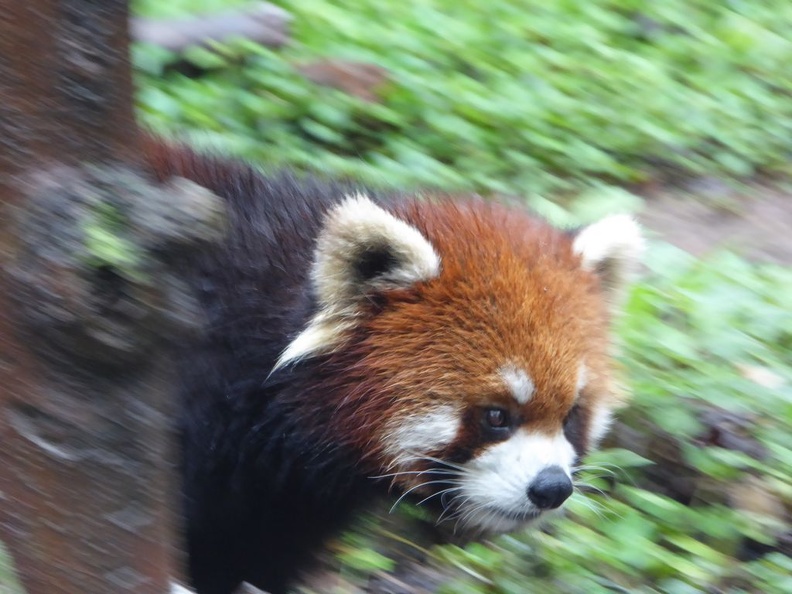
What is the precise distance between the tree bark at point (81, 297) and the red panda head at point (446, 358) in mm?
1106

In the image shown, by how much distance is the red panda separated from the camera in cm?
274

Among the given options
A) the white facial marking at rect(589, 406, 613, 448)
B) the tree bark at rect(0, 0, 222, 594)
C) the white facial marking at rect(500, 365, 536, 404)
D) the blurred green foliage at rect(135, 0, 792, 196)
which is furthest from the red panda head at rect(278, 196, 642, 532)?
the blurred green foliage at rect(135, 0, 792, 196)

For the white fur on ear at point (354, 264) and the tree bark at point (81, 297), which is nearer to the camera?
the tree bark at point (81, 297)

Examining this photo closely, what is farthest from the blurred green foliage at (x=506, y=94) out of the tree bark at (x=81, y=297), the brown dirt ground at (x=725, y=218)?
the tree bark at (x=81, y=297)

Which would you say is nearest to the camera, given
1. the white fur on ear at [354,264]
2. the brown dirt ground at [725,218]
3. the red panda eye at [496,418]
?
the white fur on ear at [354,264]

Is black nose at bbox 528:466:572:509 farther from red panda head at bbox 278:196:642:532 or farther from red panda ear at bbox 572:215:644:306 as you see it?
red panda ear at bbox 572:215:644:306

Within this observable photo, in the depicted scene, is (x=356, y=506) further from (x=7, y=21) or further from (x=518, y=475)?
Result: (x=7, y=21)

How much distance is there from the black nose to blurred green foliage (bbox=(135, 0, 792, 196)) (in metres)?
1.93

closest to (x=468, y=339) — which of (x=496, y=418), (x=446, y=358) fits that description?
(x=446, y=358)

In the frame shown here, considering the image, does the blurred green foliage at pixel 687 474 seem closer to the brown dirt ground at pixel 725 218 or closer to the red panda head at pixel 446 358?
the red panda head at pixel 446 358

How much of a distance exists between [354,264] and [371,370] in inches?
10.3

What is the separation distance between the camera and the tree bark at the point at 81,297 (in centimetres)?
147


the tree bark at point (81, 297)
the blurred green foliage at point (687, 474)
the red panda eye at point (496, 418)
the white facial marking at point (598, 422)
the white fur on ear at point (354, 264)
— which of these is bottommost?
the blurred green foliage at point (687, 474)

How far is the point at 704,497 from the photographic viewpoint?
3395 millimetres
